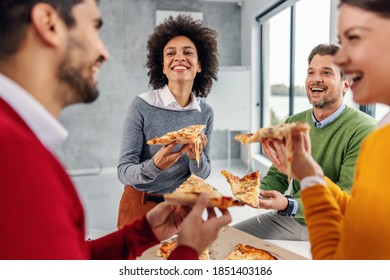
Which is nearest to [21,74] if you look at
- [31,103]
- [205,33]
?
[31,103]

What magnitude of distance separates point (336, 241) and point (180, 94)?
948mm

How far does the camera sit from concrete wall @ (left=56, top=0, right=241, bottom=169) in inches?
149

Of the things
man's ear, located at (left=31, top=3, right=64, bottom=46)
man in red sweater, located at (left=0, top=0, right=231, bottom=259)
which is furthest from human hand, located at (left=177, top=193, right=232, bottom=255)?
man's ear, located at (left=31, top=3, right=64, bottom=46)

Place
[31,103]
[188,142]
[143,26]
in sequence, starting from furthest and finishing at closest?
[143,26] → [188,142] → [31,103]

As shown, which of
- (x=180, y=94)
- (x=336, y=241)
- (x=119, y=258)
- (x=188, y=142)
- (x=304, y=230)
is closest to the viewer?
(x=336, y=241)

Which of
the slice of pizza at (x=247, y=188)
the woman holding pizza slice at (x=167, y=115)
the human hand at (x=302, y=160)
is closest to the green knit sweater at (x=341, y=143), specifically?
the slice of pizza at (x=247, y=188)

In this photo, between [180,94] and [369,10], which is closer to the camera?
[369,10]

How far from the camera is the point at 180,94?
1.50 metres

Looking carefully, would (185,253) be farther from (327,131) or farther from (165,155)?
(327,131)

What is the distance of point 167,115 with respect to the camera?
147 cm

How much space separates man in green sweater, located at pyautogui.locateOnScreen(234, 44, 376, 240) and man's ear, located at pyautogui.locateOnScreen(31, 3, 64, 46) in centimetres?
102

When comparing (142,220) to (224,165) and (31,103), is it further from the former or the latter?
(224,165)

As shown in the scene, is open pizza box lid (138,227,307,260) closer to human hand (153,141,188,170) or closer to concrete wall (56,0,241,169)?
human hand (153,141,188,170)

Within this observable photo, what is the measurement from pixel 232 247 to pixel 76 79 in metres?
0.91
